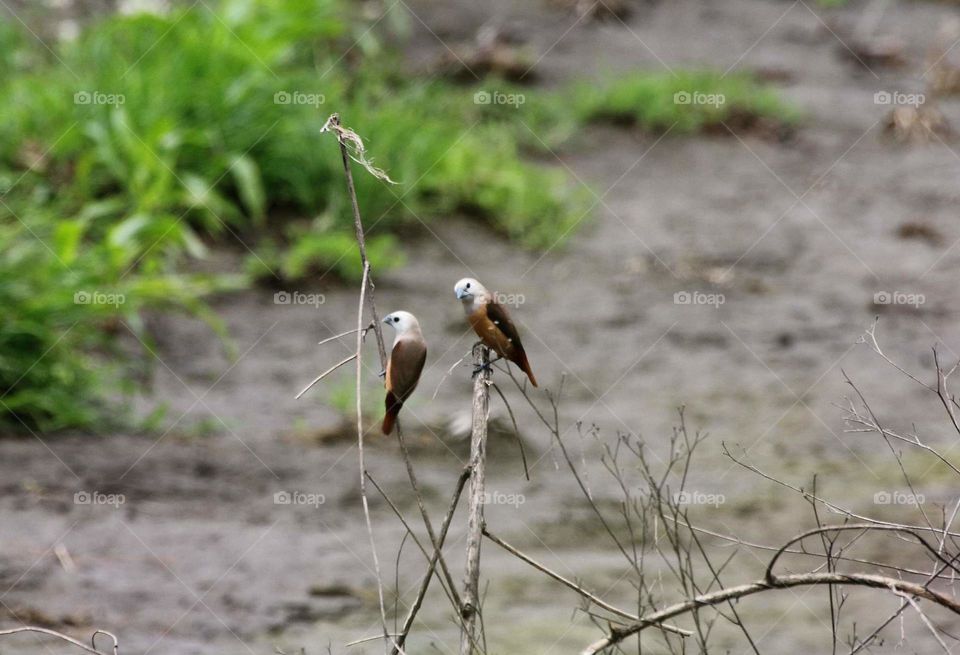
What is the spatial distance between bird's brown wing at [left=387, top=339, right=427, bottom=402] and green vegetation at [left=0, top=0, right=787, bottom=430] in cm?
343

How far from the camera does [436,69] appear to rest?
30.8 ft

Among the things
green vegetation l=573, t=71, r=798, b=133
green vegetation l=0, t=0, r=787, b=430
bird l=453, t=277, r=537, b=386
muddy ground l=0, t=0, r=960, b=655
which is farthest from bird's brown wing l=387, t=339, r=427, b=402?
green vegetation l=573, t=71, r=798, b=133

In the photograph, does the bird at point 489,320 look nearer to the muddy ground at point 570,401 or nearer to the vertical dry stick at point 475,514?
the vertical dry stick at point 475,514

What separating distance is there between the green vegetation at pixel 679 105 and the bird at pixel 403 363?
24.2ft

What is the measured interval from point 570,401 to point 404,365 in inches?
156

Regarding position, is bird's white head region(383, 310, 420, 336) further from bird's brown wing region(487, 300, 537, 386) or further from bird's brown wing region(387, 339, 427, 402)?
bird's brown wing region(487, 300, 537, 386)

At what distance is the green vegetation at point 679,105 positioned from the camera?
8992 millimetres

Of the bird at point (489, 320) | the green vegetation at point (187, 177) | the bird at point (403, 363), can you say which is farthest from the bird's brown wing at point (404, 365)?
the green vegetation at point (187, 177)

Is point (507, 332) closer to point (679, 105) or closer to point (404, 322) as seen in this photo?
point (404, 322)

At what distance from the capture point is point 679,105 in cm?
902

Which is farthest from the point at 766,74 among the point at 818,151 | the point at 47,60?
the point at 47,60

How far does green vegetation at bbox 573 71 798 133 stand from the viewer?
899 centimetres

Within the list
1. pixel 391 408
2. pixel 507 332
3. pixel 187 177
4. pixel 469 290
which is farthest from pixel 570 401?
pixel 391 408

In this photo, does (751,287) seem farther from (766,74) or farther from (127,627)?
(127,627)
